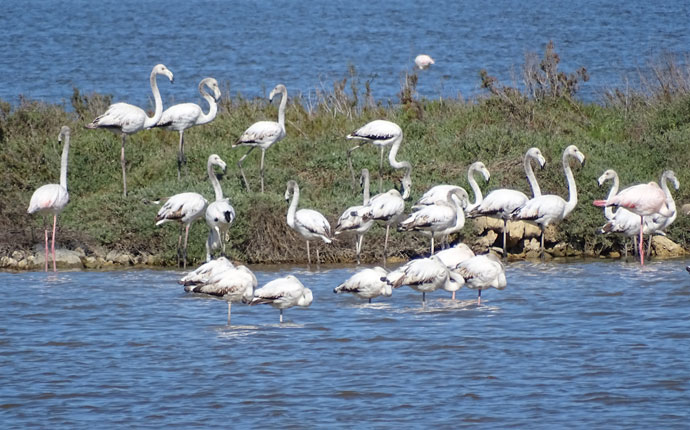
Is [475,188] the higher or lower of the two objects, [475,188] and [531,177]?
the lower

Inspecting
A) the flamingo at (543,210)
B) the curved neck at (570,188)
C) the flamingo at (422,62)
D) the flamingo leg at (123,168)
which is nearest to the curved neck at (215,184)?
the flamingo leg at (123,168)

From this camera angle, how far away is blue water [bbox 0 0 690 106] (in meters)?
34.2

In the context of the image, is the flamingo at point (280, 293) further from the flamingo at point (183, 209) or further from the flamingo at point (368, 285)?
the flamingo at point (183, 209)

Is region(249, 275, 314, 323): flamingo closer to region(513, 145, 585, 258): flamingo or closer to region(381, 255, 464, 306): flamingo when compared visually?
region(381, 255, 464, 306): flamingo

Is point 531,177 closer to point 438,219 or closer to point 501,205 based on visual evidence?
point 501,205

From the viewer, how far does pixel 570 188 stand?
1409 cm

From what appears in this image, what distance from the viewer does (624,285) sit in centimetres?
1208

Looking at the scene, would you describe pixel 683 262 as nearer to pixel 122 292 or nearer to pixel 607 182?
pixel 607 182

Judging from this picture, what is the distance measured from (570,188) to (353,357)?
570cm

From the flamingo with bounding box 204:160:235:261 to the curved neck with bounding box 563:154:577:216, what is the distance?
3.90m

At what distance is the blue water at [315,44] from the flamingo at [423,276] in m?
10.9

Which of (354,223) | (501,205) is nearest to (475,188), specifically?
(501,205)

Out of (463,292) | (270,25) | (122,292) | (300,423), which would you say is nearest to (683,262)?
(463,292)

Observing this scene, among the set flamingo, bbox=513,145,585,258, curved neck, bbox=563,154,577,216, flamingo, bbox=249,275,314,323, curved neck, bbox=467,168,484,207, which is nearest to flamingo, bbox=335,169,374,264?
curved neck, bbox=467,168,484,207
